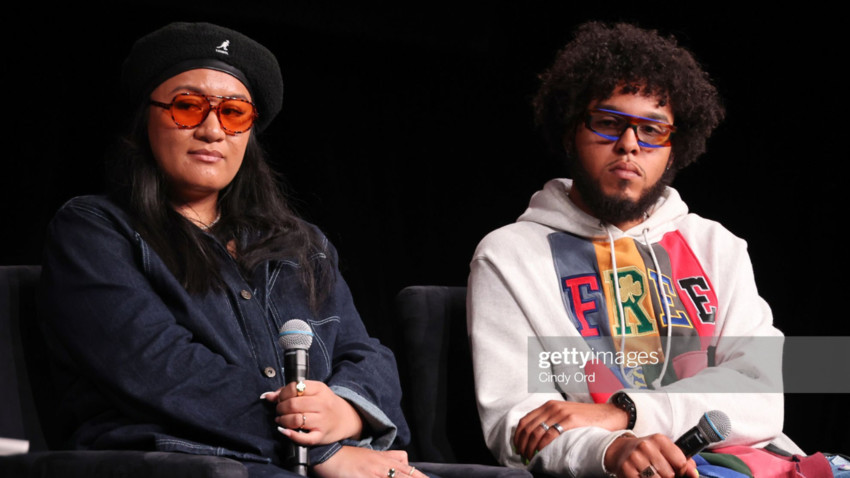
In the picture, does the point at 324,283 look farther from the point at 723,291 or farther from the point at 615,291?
the point at 723,291

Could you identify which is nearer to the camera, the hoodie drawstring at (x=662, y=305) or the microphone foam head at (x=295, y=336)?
the microphone foam head at (x=295, y=336)

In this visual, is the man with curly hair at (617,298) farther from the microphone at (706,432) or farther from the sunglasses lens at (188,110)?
the sunglasses lens at (188,110)

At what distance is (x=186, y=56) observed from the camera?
7.04ft

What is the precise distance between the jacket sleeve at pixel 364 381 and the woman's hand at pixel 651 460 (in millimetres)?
478

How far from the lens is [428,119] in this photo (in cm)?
402

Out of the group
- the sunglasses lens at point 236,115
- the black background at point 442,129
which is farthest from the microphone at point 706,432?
the black background at point 442,129

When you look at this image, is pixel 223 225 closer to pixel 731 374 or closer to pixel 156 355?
pixel 156 355

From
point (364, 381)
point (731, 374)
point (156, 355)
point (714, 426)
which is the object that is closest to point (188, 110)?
point (156, 355)

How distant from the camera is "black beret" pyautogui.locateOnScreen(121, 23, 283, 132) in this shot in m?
2.14

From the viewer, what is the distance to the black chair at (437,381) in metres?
2.45

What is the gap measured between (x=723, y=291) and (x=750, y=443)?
0.41 m

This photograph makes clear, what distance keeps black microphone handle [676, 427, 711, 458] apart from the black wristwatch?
224 mm

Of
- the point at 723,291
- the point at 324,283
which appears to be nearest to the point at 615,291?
the point at 723,291

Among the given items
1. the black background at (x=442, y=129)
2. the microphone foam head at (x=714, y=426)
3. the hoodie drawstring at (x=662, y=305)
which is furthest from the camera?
the black background at (x=442, y=129)
